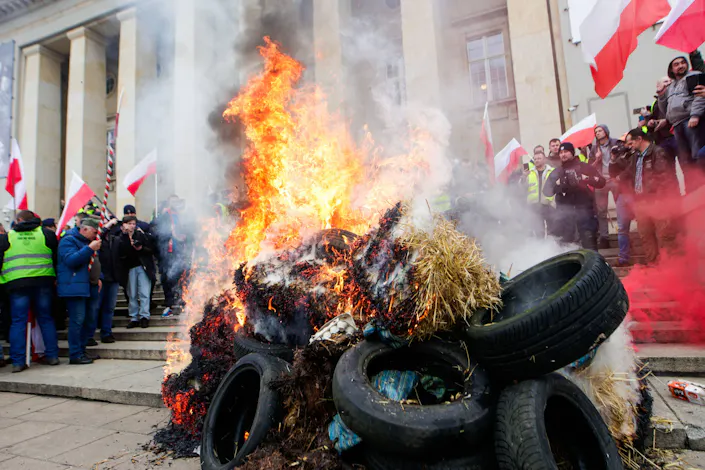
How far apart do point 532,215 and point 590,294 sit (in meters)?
5.98

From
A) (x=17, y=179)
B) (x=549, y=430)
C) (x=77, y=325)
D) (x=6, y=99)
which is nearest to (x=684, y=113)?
(x=549, y=430)

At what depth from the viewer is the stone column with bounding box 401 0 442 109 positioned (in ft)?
45.4

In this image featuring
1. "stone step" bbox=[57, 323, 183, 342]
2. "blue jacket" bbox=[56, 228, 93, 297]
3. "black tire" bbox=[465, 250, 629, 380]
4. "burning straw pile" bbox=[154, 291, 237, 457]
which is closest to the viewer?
"black tire" bbox=[465, 250, 629, 380]

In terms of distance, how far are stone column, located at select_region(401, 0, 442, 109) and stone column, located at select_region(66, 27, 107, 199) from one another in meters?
14.8

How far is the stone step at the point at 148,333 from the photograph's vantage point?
7.69m

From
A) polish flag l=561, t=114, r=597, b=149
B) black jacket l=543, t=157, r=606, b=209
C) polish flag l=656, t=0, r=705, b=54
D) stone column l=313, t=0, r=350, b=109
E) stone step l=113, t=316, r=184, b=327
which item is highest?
stone column l=313, t=0, r=350, b=109

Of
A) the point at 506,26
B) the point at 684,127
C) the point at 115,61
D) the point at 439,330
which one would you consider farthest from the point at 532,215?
the point at 115,61

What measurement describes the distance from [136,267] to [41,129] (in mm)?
18166

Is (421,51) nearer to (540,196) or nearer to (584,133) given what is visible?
(584,133)

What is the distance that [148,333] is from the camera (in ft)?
26.1

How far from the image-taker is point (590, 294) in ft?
8.87

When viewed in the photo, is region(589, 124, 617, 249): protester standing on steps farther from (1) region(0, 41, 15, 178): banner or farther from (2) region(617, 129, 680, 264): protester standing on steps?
(1) region(0, 41, 15, 178): banner

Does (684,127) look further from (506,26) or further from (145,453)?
(506,26)

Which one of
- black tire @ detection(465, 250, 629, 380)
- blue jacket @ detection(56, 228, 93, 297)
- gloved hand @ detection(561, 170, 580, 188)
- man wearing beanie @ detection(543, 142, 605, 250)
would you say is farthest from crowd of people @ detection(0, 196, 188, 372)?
gloved hand @ detection(561, 170, 580, 188)
